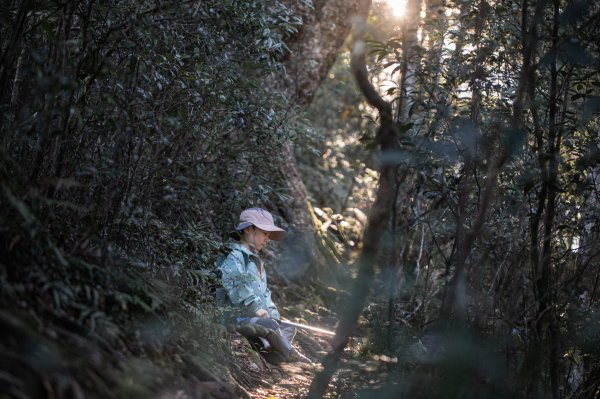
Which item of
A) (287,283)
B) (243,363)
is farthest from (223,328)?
(287,283)

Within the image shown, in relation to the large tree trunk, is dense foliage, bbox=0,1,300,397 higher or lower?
lower

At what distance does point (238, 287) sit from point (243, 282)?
14 centimetres

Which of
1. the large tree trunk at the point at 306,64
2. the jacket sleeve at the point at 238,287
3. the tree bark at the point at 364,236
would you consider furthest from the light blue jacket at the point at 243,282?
the large tree trunk at the point at 306,64

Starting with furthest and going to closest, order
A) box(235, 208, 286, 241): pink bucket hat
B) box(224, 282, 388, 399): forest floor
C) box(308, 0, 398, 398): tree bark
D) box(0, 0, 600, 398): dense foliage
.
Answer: box(235, 208, 286, 241): pink bucket hat < box(224, 282, 388, 399): forest floor < box(308, 0, 398, 398): tree bark < box(0, 0, 600, 398): dense foliage

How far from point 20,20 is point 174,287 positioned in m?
1.97

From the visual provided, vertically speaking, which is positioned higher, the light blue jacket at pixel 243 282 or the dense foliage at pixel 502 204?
the dense foliage at pixel 502 204

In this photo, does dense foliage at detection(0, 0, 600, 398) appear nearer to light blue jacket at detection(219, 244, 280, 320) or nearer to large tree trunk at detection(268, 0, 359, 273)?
light blue jacket at detection(219, 244, 280, 320)

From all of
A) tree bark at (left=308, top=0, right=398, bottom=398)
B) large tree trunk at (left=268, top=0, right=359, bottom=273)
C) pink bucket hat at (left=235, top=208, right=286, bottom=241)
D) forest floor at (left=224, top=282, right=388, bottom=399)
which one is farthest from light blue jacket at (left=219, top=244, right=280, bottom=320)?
large tree trunk at (left=268, top=0, right=359, bottom=273)

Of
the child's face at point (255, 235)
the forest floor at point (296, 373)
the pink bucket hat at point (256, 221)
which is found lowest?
the forest floor at point (296, 373)

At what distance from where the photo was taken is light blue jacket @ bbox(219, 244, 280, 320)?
5.70 meters

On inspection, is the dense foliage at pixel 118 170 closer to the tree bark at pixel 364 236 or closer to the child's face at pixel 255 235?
the child's face at pixel 255 235

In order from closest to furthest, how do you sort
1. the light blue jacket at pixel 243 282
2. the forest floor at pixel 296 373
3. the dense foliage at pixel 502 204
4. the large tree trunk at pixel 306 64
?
the dense foliage at pixel 502 204
the forest floor at pixel 296 373
the light blue jacket at pixel 243 282
the large tree trunk at pixel 306 64

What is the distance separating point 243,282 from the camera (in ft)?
18.6

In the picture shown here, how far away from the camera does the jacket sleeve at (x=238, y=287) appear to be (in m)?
5.74
